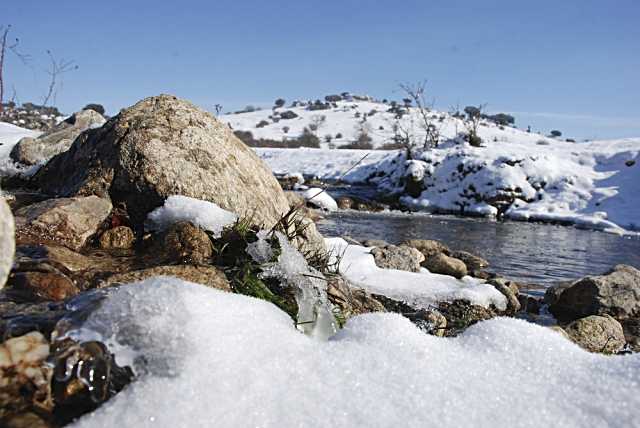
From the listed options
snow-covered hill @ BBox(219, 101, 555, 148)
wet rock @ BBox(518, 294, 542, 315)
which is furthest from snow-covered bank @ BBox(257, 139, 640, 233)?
snow-covered hill @ BBox(219, 101, 555, 148)

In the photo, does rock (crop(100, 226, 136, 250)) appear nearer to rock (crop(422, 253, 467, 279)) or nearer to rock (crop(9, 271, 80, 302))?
rock (crop(9, 271, 80, 302))

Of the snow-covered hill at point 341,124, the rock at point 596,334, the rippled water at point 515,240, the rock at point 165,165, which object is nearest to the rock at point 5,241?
the rock at point 165,165

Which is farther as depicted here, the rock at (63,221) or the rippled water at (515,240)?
the rippled water at (515,240)

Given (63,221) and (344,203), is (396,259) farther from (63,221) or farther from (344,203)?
(344,203)

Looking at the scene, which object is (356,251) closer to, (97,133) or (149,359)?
(97,133)

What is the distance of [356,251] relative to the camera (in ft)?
21.6

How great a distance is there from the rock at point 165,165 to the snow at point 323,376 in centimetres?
187

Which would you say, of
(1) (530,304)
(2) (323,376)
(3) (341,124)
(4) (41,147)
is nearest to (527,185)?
(1) (530,304)

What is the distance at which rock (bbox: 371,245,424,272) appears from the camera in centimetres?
654

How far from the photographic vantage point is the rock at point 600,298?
579 centimetres

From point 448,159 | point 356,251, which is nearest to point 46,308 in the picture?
point 356,251

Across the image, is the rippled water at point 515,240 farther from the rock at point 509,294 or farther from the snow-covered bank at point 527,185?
the snow-covered bank at point 527,185

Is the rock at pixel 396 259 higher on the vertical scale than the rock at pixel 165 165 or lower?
lower

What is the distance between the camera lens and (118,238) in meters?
3.37
